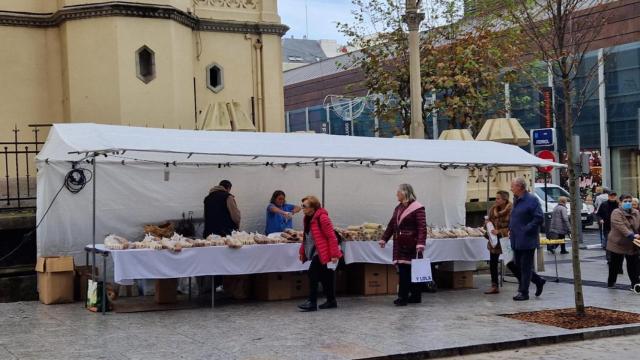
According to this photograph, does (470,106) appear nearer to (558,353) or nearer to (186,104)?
(186,104)

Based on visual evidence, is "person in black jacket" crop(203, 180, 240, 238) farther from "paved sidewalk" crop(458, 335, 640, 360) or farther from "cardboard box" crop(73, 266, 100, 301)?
"paved sidewalk" crop(458, 335, 640, 360)

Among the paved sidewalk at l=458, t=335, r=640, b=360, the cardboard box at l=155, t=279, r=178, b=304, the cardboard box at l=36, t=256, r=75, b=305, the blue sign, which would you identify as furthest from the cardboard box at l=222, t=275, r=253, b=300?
the blue sign

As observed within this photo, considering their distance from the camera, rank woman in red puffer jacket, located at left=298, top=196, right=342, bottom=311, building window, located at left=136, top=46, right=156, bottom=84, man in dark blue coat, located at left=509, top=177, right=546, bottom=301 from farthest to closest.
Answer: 1. building window, located at left=136, top=46, right=156, bottom=84
2. man in dark blue coat, located at left=509, top=177, right=546, bottom=301
3. woman in red puffer jacket, located at left=298, top=196, right=342, bottom=311

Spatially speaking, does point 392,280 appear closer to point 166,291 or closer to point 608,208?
point 166,291

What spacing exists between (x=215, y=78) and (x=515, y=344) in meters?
13.4

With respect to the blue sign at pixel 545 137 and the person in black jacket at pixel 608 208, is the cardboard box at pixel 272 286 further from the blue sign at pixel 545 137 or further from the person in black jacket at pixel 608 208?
the blue sign at pixel 545 137

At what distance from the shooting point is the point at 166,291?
41.7ft

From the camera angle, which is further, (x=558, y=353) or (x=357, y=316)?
(x=357, y=316)

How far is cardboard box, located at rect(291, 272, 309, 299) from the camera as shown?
13.5 metres

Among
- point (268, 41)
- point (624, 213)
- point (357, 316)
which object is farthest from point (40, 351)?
point (268, 41)

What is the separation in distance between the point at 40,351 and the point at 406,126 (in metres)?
19.6

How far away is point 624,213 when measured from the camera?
14.0m

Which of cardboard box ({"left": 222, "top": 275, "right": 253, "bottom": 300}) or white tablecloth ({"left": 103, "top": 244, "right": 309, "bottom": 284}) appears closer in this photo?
white tablecloth ({"left": 103, "top": 244, "right": 309, "bottom": 284})

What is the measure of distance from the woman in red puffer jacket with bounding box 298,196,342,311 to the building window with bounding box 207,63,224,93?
9.84 m
